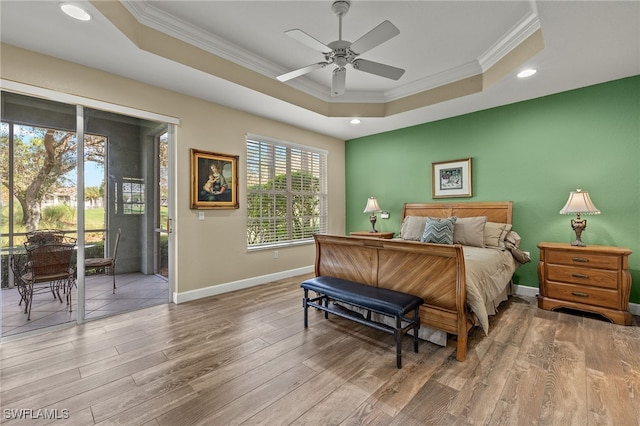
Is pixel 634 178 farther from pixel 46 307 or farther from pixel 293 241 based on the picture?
pixel 46 307

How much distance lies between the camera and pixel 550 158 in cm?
369

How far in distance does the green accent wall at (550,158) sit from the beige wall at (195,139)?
2647 mm

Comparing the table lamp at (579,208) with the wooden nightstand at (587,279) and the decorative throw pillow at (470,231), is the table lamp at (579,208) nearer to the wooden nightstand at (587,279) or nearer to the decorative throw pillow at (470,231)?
the wooden nightstand at (587,279)

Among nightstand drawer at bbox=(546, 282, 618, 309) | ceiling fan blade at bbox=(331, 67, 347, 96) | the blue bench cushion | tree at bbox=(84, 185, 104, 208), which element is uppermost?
ceiling fan blade at bbox=(331, 67, 347, 96)

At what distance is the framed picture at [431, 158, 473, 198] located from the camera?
4.39 metres

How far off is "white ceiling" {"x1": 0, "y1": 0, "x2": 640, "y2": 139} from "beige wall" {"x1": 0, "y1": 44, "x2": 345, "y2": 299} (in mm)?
147

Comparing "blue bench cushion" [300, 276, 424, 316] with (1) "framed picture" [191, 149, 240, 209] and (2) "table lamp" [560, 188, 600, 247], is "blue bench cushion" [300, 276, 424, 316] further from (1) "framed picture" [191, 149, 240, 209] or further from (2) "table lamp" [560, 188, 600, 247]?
(2) "table lamp" [560, 188, 600, 247]

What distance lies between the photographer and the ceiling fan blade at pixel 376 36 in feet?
6.84

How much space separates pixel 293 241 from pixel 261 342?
106 inches

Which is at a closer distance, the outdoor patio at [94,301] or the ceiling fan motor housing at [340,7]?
the ceiling fan motor housing at [340,7]

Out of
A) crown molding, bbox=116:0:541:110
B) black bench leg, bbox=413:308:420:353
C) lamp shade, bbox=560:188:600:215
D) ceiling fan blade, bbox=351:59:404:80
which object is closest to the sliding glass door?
crown molding, bbox=116:0:541:110

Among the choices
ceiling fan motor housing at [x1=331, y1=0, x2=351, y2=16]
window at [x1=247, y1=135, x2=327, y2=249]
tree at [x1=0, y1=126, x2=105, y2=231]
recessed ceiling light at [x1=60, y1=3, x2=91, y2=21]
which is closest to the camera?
recessed ceiling light at [x1=60, y1=3, x2=91, y2=21]

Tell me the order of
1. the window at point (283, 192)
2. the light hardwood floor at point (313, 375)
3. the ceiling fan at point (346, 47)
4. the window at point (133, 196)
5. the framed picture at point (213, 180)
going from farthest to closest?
the window at point (283, 192) < the framed picture at point (213, 180) < the window at point (133, 196) < the ceiling fan at point (346, 47) < the light hardwood floor at point (313, 375)

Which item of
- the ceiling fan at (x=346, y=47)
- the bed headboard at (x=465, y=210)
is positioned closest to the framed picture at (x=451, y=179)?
the bed headboard at (x=465, y=210)
